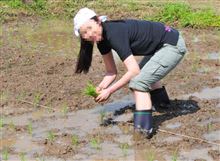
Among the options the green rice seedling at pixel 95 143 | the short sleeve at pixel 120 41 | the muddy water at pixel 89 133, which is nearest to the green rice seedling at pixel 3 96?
the muddy water at pixel 89 133

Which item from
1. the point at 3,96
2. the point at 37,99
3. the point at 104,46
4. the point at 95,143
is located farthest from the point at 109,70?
the point at 3,96

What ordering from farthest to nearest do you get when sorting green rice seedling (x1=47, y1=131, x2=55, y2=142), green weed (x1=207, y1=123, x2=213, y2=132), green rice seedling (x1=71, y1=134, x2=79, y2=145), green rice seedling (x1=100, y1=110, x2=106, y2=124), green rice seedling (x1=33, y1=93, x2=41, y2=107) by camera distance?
green rice seedling (x1=33, y1=93, x2=41, y2=107), green rice seedling (x1=100, y1=110, x2=106, y2=124), green weed (x1=207, y1=123, x2=213, y2=132), green rice seedling (x1=47, y1=131, x2=55, y2=142), green rice seedling (x1=71, y1=134, x2=79, y2=145)

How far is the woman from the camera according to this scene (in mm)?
5258

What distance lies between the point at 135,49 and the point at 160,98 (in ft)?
3.20

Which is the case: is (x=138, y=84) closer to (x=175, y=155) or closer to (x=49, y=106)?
(x=175, y=155)

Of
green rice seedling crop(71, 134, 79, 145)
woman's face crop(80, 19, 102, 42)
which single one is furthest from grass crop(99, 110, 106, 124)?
woman's face crop(80, 19, 102, 42)

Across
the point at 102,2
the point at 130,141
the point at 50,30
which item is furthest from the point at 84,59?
the point at 102,2

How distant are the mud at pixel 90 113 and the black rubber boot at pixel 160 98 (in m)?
0.10

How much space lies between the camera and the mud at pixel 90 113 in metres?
5.33

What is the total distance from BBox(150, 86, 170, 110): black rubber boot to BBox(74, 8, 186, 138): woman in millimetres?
510

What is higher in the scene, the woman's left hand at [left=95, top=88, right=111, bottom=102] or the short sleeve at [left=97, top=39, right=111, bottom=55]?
the short sleeve at [left=97, top=39, right=111, bottom=55]

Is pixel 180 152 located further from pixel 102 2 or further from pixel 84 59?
pixel 102 2

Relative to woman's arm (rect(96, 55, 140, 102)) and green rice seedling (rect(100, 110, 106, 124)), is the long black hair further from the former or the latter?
green rice seedling (rect(100, 110, 106, 124))

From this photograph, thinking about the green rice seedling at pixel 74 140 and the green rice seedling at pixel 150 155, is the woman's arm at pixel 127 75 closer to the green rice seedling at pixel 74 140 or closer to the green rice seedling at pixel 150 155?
the green rice seedling at pixel 74 140
